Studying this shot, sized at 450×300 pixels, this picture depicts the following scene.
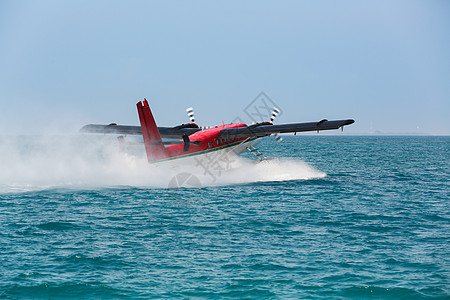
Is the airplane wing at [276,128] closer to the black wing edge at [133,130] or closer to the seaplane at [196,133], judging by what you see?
the seaplane at [196,133]

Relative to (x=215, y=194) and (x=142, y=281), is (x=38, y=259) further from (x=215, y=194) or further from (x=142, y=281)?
(x=215, y=194)

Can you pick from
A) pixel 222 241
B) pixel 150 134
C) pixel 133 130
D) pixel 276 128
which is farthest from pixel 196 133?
pixel 222 241

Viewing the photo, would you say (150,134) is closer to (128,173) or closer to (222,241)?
(128,173)

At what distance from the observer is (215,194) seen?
26000 mm

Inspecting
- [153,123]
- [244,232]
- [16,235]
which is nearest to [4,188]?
[153,123]

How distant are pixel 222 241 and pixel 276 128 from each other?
703 inches

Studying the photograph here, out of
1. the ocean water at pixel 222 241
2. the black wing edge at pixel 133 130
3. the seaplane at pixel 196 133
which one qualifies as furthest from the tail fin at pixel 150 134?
the black wing edge at pixel 133 130

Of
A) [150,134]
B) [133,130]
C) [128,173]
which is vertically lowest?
[128,173]

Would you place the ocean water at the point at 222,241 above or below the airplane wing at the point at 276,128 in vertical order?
below

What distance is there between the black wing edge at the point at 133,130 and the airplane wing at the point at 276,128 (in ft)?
20.3

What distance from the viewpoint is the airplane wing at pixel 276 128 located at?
96.2ft

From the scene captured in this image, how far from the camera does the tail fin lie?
91.5ft

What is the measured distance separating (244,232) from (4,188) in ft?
62.6

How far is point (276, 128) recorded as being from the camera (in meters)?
31.5
